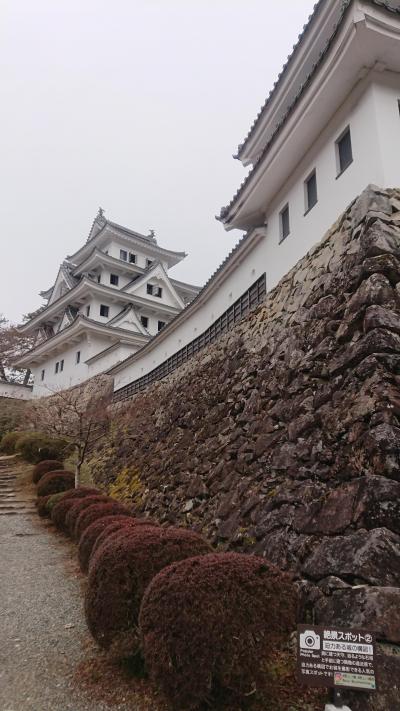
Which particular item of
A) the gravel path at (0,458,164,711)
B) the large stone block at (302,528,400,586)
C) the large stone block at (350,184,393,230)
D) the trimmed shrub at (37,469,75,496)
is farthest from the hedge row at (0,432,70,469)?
the large stone block at (302,528,400,586)

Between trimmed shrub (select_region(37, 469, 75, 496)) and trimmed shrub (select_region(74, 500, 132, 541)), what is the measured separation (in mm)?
4078

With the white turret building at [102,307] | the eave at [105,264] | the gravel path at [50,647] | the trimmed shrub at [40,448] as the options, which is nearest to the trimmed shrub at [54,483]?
the gravel path at [50,647]

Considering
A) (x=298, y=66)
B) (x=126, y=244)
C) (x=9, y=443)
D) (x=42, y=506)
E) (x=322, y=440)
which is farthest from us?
(x=126, y=244)

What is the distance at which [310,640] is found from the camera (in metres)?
2.36

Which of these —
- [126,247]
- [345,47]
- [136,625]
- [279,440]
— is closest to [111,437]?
[279,440]

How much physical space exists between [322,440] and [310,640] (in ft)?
8.67

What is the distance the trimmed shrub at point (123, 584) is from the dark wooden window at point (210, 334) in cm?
645

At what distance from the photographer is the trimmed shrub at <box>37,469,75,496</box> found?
38.8 feet

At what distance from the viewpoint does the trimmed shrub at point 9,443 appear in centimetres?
1897

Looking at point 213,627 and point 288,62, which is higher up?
point 288,62

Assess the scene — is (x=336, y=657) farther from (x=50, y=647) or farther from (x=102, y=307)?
(x=102, y=307)

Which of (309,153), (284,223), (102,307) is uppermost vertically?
(102,307)

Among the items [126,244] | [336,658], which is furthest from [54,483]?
[126,244]

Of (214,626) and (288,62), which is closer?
(214,626)
